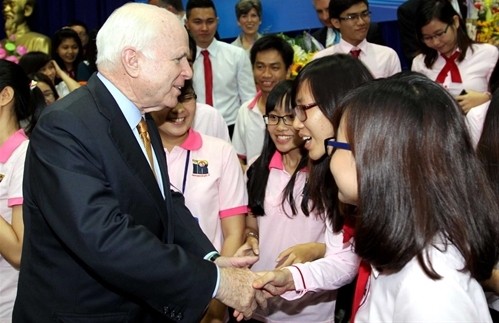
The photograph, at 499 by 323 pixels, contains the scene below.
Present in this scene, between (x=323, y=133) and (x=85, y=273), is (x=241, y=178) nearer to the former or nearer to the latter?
(x=323, y=133)

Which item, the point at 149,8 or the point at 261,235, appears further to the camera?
the point at 261,235

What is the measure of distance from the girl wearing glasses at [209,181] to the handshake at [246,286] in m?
0.43

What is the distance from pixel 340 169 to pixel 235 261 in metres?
0.86

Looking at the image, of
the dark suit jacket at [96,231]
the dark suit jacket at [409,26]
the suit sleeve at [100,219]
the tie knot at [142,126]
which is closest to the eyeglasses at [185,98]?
the tie knot at [142,126]

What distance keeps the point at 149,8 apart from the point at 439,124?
94 cm

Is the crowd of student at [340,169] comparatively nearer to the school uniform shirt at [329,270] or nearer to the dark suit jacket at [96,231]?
the school uniform shirt at [329,270]

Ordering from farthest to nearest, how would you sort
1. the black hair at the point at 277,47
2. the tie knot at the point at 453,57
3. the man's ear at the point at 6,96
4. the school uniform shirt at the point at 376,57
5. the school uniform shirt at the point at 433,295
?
1. the school uniform shirt at the point at 376,57
2. the tie knot at the point at 453,57
3. the black hair at the point at 277,47
4. the man's ear at the point at 6,96
5. the school uniform shirt at the point at 433,295

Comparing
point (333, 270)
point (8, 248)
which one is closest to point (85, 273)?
point (8, 248)

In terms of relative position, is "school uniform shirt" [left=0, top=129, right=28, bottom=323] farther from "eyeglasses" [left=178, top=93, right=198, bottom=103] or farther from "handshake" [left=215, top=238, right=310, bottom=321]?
"handshake" [left=215, top=238, right=310, bottom=321]

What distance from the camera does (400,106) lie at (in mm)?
1538

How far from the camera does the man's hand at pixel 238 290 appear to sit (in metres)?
2.02

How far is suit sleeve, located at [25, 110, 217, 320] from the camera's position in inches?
70.1

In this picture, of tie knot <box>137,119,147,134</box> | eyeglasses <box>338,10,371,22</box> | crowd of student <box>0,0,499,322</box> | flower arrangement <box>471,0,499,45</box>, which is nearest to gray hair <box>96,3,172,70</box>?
tie knot <box>137,119,147,134</box>

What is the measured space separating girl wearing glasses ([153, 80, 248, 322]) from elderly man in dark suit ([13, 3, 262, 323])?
67cm
